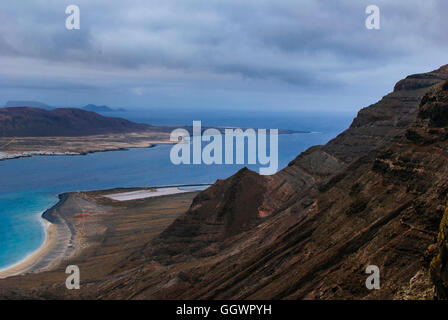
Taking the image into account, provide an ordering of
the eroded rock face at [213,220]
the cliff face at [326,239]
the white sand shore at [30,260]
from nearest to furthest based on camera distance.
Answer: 1. the cliff face at [326,239]
2. the eroded rock face at [213,220]
3. the white sand shore at [30,260]

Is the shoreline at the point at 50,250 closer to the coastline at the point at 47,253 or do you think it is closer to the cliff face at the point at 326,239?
the coastline at the point at 47,253

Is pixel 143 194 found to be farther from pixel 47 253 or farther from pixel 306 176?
pixel 306 176

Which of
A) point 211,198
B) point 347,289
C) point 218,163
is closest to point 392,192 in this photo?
point 347,289

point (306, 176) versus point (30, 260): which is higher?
point (306, 176)

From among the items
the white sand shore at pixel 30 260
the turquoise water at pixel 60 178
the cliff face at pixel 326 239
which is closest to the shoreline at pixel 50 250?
the white sand shore at pixel 30 260

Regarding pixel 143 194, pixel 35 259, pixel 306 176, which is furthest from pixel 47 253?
pixel 143 194

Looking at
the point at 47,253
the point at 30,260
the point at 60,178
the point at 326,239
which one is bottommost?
the point at 30,260

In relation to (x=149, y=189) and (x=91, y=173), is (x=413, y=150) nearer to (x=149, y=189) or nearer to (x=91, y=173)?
(x=149, y=189)

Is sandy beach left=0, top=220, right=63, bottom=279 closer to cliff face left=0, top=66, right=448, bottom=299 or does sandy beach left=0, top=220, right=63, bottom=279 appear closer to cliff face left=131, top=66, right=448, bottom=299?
cliff face left=0, top=66, right=448, bottom=299
